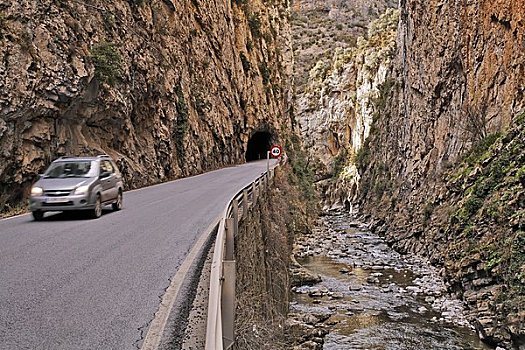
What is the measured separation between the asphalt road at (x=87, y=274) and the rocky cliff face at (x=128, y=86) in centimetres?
466

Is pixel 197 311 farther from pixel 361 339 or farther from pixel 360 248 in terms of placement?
pixel 360 248

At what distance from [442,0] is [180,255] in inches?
1179

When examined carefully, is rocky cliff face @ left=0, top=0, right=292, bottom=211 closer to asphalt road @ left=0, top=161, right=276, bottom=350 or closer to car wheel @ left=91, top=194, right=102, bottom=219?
car wheel @ left=91, top=194, right=102, bottom=219

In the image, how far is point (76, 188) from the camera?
1277 centimetres

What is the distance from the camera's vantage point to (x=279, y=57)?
6131cm

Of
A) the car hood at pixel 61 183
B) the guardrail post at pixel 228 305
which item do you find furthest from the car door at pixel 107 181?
the guardrail post at pixel 228 305

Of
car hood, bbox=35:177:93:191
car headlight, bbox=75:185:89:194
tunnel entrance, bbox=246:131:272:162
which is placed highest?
tunnel entrance, bbox=246:131:272:162

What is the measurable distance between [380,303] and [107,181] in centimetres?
1043

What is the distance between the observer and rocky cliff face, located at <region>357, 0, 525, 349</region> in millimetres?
16500

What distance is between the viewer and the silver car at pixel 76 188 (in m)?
12.5

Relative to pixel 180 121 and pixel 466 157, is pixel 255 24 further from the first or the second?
pixel 466 157

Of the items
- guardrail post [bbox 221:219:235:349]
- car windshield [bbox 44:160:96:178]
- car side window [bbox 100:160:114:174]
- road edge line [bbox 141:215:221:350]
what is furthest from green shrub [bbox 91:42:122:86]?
guardrail post [bbox 221:219:235:349]

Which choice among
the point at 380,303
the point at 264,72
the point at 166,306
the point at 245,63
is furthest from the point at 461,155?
the point at 264,72

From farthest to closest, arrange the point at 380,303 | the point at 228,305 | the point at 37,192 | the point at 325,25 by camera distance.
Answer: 1. the point at 325,25
2. the point at 380,303
3. the point at 37,192
4. the point at 228,305
